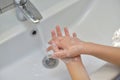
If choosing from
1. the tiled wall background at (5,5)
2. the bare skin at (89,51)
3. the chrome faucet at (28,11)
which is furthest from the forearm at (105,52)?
the tiled wall background at (5,5)

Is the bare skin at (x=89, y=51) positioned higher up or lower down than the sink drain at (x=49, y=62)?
higher up

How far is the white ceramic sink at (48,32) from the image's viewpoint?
88 centimetres

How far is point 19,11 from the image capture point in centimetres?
85

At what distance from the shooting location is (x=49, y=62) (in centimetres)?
97

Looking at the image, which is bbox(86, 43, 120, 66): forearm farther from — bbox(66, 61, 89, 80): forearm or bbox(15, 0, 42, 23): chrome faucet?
bbox(15, 0, 42, 23): chrome faucet

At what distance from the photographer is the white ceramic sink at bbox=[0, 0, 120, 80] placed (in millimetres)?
881

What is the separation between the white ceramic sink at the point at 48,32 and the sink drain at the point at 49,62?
0.04 feet

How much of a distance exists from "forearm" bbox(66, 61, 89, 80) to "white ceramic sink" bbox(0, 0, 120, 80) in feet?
0.59

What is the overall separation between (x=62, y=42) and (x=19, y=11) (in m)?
0.19

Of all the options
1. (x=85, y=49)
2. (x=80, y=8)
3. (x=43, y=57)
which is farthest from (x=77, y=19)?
(x=85, y=49)

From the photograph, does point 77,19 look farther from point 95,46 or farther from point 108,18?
point 95,46

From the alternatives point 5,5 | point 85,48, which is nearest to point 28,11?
point 5,5

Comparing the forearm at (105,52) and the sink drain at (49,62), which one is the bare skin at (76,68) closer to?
the forearm at (105,52)

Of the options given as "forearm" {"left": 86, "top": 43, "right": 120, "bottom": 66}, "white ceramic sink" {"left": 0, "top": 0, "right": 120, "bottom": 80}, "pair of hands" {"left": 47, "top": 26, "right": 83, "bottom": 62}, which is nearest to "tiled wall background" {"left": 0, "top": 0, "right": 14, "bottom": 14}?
"white ceramic sink" {"left": 0, "top": 0, "right": 120, "bottom": 80}
